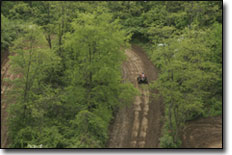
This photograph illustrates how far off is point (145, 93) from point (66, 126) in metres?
12.1

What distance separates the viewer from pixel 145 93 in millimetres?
35219

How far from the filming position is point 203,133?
1038 inches

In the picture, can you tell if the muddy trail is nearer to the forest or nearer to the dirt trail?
the forest

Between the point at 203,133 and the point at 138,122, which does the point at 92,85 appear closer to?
the point at 138,122

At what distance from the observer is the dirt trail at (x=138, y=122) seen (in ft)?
89.6

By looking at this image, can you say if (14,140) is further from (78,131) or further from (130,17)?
(130,17)

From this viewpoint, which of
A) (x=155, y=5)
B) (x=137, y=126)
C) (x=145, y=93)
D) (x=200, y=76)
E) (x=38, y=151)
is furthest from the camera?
(x=155, y=5)

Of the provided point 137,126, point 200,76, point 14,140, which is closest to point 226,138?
point 200,76

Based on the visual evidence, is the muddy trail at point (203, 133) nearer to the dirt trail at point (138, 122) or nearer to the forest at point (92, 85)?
the forest at point (92, 85)

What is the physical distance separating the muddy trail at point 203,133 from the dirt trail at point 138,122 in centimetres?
291

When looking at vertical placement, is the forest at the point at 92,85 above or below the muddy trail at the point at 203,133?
above

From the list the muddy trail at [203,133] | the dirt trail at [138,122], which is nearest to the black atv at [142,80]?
the dirt trail at [138,122]

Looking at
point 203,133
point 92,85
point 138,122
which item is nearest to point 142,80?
point 138,122

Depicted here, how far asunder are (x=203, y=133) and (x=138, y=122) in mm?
7020
